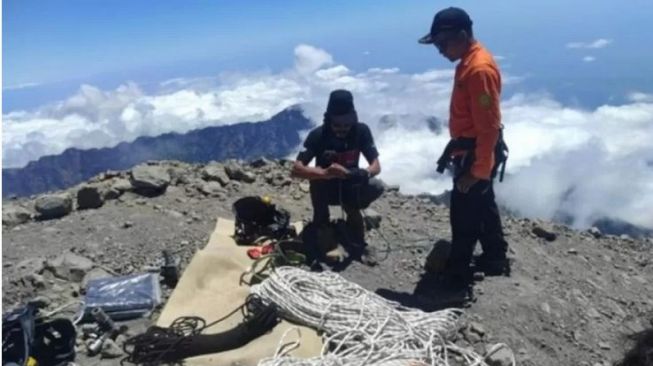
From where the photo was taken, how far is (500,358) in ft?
18.1

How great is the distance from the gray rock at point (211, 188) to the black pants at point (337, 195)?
2753 millimetres

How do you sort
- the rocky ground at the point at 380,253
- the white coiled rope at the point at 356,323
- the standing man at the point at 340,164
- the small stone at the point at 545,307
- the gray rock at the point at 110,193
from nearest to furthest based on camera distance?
the white coiled rope at the point at 356,323, the rocky ground at the point at 380,253, the small stone at the point at 545,307, the standing man at the point at 340,164, the gray rock at the point at 110,193

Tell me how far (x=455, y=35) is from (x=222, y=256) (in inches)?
131

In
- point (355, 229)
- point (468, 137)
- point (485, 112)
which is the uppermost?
point (485, 112)

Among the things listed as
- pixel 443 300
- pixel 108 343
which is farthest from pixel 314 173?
pixel 108 343

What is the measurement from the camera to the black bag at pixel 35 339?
470 cm

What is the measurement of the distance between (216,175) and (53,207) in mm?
2521

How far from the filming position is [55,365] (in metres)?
4.99

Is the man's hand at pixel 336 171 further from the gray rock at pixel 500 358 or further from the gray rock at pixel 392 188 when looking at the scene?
the gray rock at pixel 392 188

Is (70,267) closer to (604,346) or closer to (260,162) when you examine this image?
(260,162)

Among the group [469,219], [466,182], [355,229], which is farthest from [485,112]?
[355,229]

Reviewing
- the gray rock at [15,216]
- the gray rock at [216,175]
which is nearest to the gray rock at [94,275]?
the gray rock at [15,216]

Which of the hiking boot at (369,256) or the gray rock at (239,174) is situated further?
the gray rock at (239,174)

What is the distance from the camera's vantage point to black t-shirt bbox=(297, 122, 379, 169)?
24.0 ft
